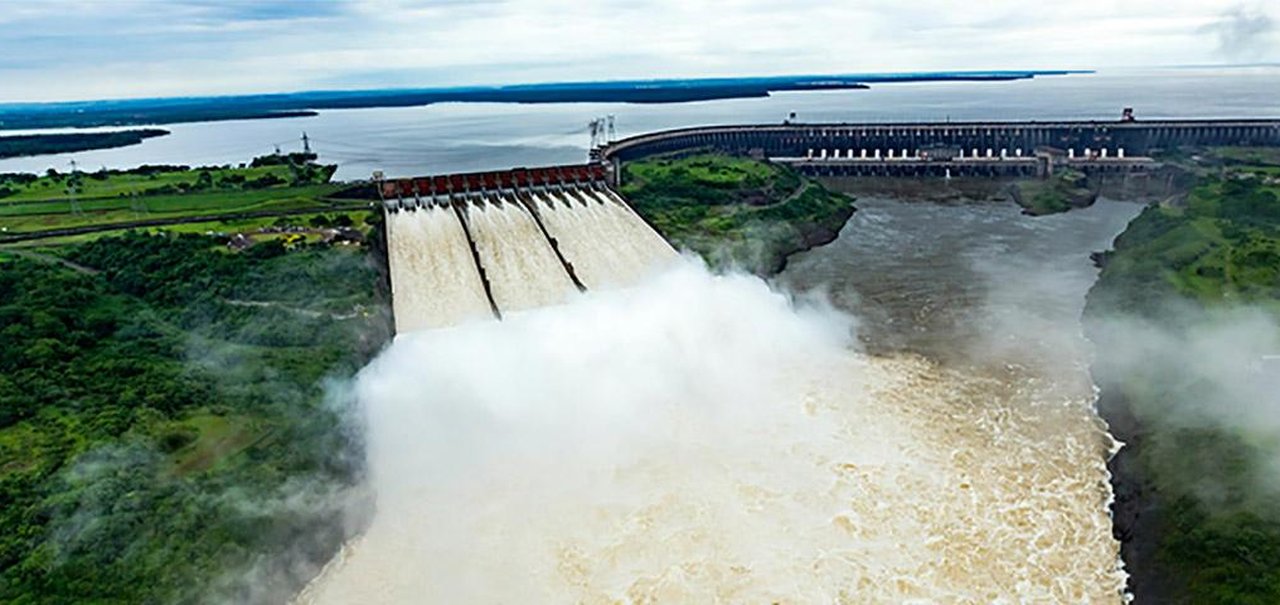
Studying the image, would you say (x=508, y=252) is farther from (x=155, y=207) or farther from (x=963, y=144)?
(x=963, y=144)

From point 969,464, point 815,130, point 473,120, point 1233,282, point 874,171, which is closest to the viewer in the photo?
point 969,464

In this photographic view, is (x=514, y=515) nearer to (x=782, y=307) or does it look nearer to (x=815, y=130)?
(x=782, y=307)

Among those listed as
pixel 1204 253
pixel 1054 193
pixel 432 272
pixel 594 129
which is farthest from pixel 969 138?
pixel 432 272

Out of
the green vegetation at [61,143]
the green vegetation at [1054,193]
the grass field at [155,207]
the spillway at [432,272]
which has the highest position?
the green vegetation at [61,143]

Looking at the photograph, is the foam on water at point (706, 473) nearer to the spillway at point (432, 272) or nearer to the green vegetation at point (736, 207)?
the spillway at point (432, 272)

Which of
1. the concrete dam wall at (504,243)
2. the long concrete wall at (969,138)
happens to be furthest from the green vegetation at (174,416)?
the long concrete wall at (969,138)

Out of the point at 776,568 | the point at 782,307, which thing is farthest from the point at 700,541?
the point at 782,307
